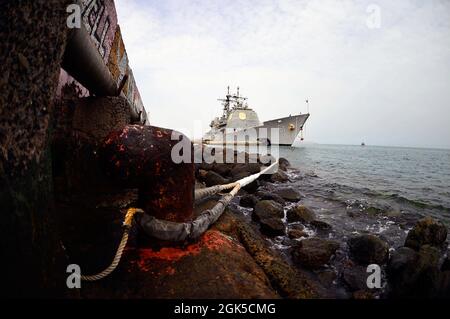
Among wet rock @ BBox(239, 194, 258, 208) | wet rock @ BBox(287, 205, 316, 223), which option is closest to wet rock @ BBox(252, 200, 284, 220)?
wet rock @ BBox(287, 205, 316, 223)

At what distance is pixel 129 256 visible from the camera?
1.91m

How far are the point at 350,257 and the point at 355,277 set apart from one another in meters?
0.78

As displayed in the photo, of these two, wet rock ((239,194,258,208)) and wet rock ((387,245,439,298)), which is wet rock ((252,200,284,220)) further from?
wet rock ((387,245,439,298))

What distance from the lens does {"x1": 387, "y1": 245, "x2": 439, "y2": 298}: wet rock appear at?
313cm

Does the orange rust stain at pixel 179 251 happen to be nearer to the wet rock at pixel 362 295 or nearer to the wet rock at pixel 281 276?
the wet rock at pixel 281 276

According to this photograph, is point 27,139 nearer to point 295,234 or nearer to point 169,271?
point 169,271

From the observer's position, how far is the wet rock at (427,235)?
4891 millimetres

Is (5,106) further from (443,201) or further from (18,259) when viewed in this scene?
(443,201)

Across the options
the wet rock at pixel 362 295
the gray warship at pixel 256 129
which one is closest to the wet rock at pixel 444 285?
the wet rock at pixel 362 295

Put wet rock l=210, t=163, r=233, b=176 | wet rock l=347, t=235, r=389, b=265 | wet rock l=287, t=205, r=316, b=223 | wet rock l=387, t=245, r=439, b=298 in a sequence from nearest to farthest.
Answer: wet rock l=387, t=245, r=439, b=298 → wet rock l=347, t=235, r=389, b=265 → wet rock l=287, t=205, r=316, b=223 → wet rock l=210, t=163, r=233, b=176

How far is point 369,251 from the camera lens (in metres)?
4.20

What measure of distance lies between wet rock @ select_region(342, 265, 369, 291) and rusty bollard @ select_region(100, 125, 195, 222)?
9.37 ft
